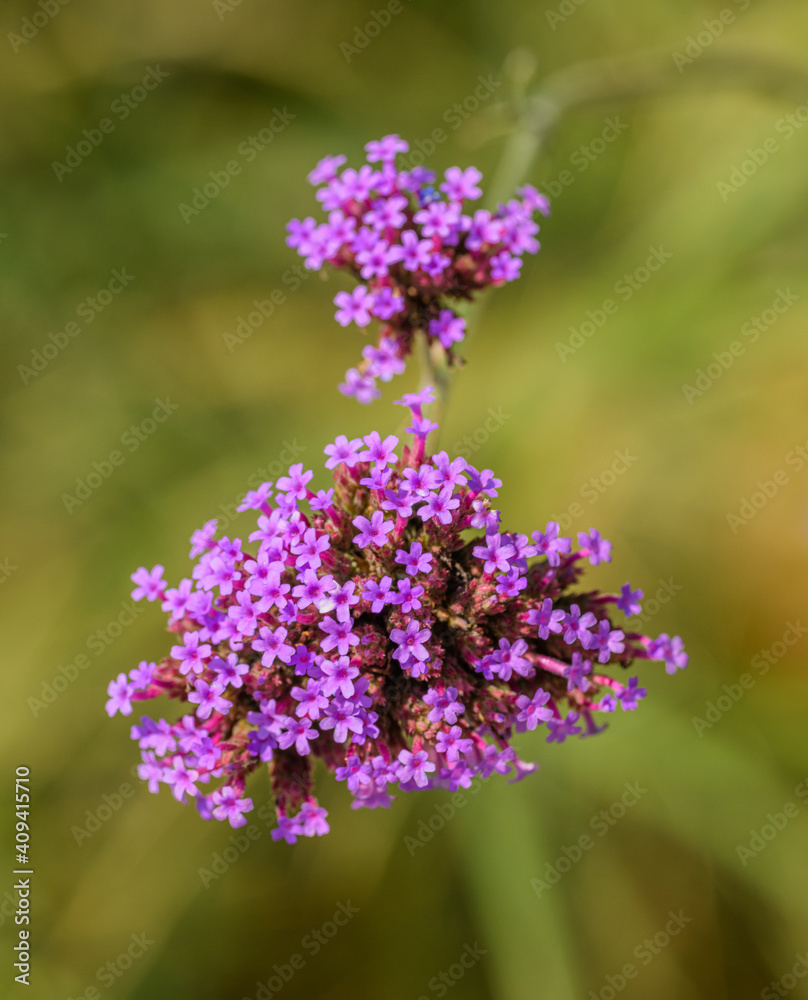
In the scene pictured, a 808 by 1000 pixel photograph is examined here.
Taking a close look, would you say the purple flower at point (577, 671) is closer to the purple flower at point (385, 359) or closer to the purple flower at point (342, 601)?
the purple flower at point (342, 601)

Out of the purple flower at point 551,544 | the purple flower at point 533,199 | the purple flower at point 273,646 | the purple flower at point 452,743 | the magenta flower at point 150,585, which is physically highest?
the purple flower at point 533,199

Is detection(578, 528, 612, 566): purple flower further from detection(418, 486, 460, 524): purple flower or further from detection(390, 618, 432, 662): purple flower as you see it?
detection(390, 618, 432, 662): purple flower

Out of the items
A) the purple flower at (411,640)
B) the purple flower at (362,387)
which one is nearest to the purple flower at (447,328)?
the purple flower at (362,387)

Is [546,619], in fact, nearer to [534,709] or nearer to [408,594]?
[534,709]

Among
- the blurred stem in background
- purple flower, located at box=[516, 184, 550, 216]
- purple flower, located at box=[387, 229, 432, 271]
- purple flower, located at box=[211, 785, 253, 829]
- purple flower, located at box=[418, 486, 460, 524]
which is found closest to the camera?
purple flower, located at box=[418, 486, 460, 524]

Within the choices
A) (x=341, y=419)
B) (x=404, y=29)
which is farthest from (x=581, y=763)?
(x=404, y=29)

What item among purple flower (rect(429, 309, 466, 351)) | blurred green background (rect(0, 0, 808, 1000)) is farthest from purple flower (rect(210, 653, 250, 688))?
blurred green background (rect(0, 0, 808, 1000))

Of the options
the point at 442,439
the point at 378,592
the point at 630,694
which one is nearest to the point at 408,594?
the point at 378,592
